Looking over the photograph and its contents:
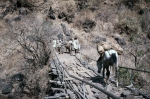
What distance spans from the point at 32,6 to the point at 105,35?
422 inches

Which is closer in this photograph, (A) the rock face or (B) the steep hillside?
(B) the steep hillside

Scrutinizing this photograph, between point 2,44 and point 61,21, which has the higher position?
point 61,21

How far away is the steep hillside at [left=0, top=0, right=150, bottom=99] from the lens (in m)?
22.0

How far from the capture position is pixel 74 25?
27.2 meters

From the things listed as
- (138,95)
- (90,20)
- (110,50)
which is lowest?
(138,95)

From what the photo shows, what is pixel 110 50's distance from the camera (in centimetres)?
871

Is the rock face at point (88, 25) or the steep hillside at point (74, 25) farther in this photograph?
the rock face at point (88, 25)

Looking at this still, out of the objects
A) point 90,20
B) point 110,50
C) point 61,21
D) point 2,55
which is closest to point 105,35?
point 90,20

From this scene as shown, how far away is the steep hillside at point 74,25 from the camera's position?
2197 centimetres

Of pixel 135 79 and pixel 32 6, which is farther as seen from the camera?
pixel 32 6

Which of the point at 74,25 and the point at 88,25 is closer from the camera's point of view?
the point at 88,25

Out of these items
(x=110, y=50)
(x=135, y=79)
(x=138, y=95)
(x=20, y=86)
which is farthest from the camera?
(x=20, y=86)

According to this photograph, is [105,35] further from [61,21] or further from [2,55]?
[2,55]

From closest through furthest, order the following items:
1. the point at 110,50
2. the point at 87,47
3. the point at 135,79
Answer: the point at 110,50 → the point at 135,79 → the point at 87,47
